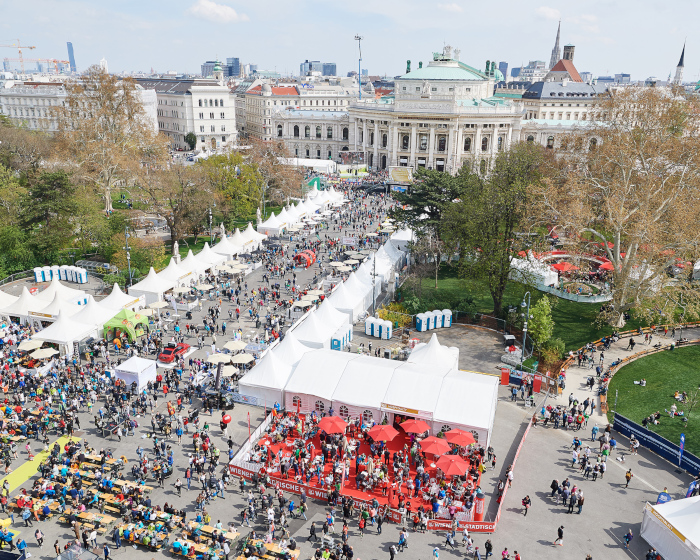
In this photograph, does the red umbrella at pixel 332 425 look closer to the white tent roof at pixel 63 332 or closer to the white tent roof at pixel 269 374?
the white tent roof at pixel 269 374

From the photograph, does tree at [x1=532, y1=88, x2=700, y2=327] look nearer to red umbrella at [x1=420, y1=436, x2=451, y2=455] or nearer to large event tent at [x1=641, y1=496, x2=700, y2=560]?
large event tent at [x1=641, y1=496, x2=700, y2=560]

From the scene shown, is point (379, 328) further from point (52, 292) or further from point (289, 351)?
point (52, 292)

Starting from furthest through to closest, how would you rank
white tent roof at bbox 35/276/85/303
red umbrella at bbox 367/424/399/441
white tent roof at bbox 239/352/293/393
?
1. white tent roof at bbox 35/276/85/303
2. white tent roof at bbox 239/352/293/393
3. red umbrella at bbox 367/424/399/441

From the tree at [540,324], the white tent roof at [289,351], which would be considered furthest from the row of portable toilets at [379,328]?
the tree at [540,324]

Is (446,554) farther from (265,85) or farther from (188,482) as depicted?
(265,85)

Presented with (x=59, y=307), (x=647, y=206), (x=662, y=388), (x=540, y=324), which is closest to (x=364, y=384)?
(x=540, y=324)

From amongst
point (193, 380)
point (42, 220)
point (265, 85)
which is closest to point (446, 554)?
point (193, 380)

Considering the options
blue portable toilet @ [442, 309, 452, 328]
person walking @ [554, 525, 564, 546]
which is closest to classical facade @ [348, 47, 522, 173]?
blue portable toilet @ [442, 309, 452, 328]
